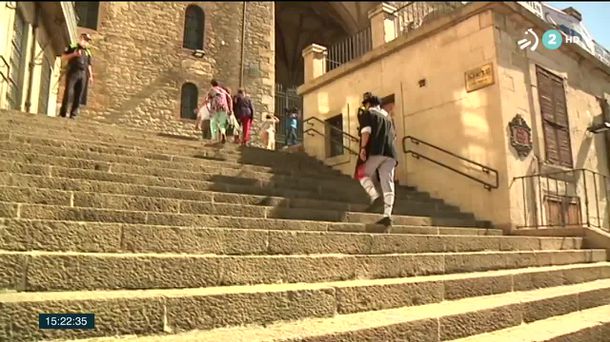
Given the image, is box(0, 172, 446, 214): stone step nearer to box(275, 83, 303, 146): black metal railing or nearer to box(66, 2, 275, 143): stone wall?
box(275, 83, 303, 146): black metal railing

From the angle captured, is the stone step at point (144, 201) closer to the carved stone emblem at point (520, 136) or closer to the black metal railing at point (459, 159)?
the black metal railing at point (459, 159)

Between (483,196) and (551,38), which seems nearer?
(483,196)

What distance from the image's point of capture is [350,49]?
1269cm

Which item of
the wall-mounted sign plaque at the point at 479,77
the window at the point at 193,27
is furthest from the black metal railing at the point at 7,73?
the window at the point at 193,27

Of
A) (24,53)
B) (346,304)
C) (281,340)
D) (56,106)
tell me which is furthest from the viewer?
(56,106)

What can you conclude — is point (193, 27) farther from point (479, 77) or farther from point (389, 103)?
point (479, 77)

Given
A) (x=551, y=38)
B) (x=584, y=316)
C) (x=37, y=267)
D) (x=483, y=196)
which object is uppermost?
(x=551, y=38)

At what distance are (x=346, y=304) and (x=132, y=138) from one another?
642 centimetres

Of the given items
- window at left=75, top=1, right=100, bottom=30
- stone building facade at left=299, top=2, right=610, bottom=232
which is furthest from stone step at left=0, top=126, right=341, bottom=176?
window at left=75, top=1, right=100, bottom=30

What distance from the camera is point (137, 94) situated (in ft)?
63.1

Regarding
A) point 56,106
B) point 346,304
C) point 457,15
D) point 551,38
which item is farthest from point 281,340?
point 56,106

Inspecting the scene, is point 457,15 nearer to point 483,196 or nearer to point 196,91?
point 483,196

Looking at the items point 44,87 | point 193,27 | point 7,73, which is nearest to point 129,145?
point 7,73
